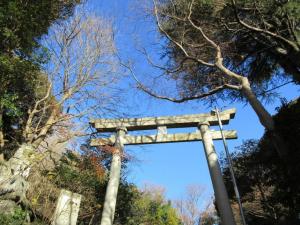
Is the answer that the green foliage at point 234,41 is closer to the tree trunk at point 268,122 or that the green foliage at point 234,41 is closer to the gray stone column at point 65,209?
the tree trunk at point 268,122

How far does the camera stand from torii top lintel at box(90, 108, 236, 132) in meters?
11.6

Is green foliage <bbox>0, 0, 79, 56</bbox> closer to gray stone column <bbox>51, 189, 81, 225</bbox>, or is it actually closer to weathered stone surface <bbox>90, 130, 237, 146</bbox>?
gray stone column <bbox>51, 189, 81, 225</bbox>

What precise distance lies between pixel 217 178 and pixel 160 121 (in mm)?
2919

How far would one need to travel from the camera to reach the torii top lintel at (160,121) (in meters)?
11.6

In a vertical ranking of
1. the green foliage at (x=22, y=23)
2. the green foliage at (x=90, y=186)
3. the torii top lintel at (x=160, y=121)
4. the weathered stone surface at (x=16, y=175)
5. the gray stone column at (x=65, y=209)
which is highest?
the torii top lintel at (x=160, y=121)

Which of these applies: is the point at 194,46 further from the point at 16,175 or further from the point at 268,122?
the point at 16,175

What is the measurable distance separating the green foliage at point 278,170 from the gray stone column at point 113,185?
4.56m

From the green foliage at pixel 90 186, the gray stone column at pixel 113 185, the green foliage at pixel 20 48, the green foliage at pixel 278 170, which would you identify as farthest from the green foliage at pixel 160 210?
the green foliage at pixel 20 48

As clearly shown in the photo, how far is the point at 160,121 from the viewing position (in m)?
11.8

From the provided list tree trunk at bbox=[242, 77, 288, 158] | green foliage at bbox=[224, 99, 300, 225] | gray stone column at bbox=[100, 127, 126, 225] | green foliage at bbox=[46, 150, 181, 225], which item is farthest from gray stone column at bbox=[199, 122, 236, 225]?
green foliage at bbox=[46, 150, 181, 225]

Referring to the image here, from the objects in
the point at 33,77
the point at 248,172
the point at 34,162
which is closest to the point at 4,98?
the point at 33,77

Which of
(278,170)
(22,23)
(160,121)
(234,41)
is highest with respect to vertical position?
(234,41)

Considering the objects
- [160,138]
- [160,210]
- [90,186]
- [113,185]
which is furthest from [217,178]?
[160,210]

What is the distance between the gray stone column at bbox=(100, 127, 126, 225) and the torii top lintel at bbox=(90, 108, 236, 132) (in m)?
0.32
